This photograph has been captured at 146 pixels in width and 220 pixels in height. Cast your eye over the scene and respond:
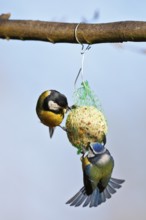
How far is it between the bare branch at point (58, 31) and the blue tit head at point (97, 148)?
0.61m

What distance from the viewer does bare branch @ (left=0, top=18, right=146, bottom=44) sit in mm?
1758

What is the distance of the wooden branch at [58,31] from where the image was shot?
176cm

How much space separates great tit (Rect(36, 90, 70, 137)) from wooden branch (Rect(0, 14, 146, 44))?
0.65 metres

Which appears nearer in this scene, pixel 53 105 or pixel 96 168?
pixel 96 168

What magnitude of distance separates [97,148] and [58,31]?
691mm

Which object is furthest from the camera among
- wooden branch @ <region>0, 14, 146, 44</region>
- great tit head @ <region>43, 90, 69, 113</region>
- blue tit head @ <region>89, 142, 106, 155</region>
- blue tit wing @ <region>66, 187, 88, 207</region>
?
blue tit wing @ <region>66, 187, 88, 207</region>

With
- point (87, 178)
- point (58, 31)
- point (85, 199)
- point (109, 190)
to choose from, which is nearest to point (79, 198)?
point (85, 199)

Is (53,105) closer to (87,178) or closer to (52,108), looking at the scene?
(52,108)

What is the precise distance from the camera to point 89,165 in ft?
7.54

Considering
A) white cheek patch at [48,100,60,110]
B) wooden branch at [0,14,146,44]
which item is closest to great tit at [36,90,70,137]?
white cheek patch at [48,100,60,110]

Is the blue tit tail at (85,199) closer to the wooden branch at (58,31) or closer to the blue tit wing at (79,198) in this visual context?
the blue tit wing at (79,198)

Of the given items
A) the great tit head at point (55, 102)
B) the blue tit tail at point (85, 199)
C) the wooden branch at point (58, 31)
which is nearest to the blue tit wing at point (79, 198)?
the blue tit tail at point (85, 199)

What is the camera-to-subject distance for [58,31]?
5.91ft

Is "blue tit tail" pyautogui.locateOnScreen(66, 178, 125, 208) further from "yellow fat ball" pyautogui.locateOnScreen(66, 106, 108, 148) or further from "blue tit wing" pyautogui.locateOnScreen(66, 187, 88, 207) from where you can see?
"yellow fat ball" pyautogui.locateOnScreen(66, 106, 108, 148)
